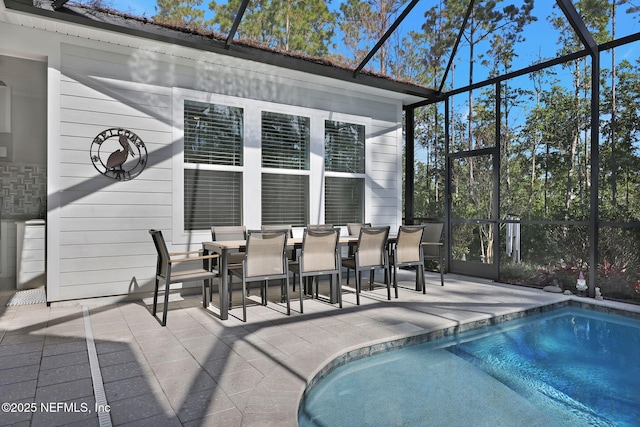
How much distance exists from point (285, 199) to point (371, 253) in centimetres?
179

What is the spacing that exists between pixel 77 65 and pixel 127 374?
3664 millimetres

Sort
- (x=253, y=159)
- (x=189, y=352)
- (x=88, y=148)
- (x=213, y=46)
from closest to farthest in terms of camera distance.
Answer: (x=189, y=352) → (x=88, y=148) → (x=213, y=46) → (x=253, y=159)

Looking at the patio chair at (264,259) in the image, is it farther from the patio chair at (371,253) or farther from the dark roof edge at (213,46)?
the dark roof edge at (213,46)

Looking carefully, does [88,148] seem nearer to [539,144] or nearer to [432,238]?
[432,238]

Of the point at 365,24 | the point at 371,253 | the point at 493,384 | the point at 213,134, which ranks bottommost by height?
the point at 493,384

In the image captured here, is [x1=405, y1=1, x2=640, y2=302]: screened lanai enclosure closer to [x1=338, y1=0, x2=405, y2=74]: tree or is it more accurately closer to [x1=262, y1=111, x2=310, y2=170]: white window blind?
[x1=338, y1=0, x2=405, y2=74]: tree

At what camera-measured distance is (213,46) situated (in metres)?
4.74

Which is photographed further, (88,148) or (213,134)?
(213,134)

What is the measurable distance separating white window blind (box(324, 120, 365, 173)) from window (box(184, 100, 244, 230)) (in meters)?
1.53

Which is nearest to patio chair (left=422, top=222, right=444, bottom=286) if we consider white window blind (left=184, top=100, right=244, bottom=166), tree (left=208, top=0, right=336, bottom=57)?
white window blind (left=184, top=100, right=244, bottom=166)

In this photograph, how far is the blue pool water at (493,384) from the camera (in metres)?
2.29

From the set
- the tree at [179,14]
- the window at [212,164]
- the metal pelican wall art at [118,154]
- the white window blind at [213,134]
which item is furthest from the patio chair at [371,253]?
the tree at [179,14]

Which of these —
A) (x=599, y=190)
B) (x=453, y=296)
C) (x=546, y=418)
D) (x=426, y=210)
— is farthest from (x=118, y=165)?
(x=599, y=190)

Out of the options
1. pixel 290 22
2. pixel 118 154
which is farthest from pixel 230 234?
pixel 290 22
